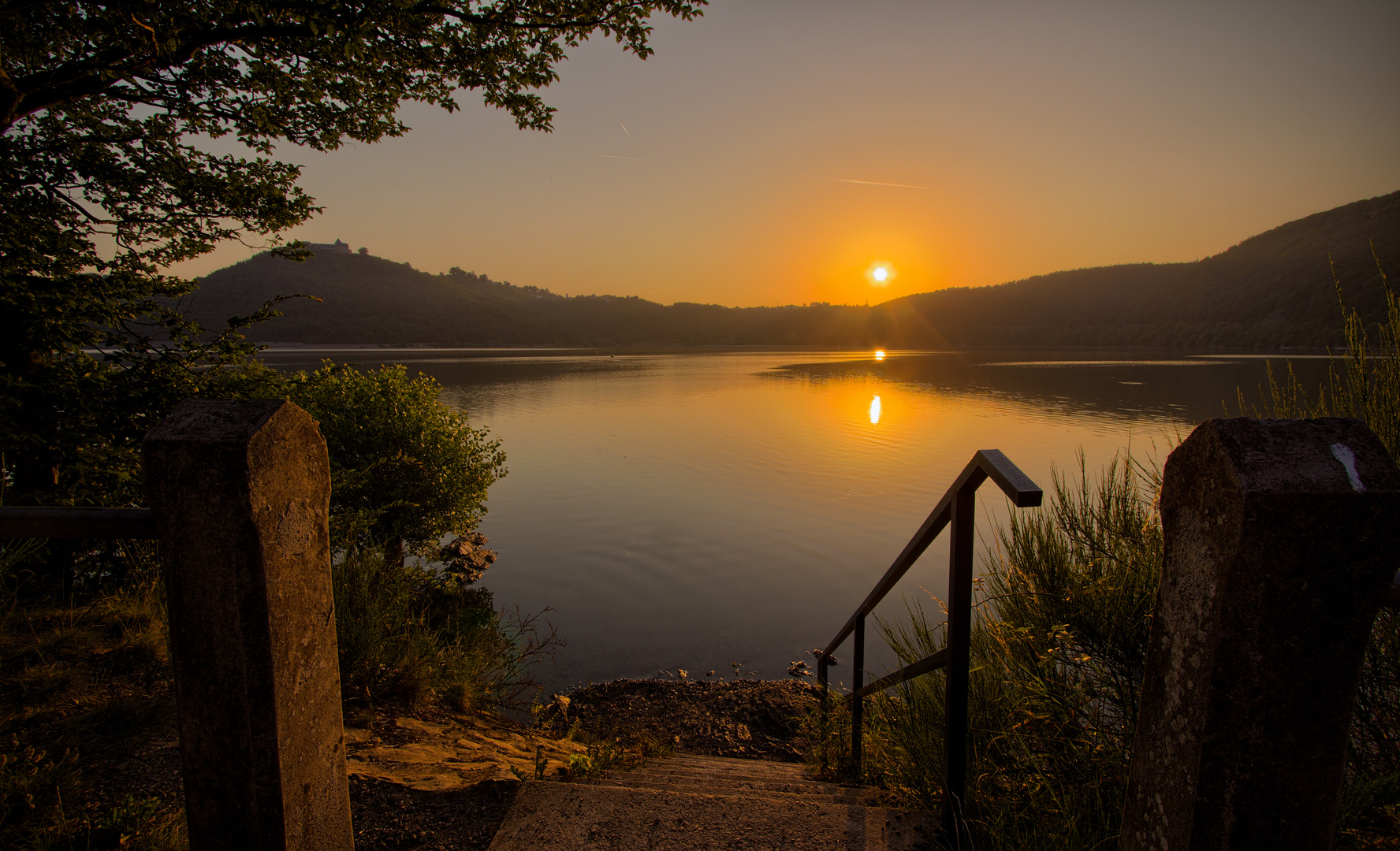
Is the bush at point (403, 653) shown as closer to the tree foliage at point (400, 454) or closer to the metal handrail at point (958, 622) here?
the tree foliage at point (400, 454)

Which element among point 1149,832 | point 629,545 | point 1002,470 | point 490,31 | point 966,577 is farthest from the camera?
point 629,545

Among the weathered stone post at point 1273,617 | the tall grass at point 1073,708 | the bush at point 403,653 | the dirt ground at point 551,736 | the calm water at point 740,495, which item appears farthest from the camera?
the calm water at point 740,495

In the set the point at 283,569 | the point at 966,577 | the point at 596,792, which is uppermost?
the point at 283,569

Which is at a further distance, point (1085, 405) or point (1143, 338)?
point (1143, 338)

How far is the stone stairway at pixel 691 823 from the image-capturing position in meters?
2.10

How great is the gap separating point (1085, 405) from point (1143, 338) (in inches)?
3747

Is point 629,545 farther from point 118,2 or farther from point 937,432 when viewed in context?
point 937,432

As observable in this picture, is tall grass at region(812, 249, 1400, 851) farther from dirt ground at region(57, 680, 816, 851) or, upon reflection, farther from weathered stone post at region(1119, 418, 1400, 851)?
dirt ground at region(57, 680, 816, 851)

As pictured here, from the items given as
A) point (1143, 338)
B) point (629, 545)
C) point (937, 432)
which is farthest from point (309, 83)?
point (1143, 338)

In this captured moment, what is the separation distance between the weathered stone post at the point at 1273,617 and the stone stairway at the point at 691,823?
124 centimetres

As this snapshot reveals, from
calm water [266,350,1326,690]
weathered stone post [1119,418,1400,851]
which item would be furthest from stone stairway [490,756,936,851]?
calm water [266,350,1326,690]

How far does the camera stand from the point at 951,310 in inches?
5276

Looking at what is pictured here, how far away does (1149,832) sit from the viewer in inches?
48.9

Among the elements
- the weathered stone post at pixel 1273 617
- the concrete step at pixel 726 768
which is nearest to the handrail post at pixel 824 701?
the concrete step at pixel 726 768
